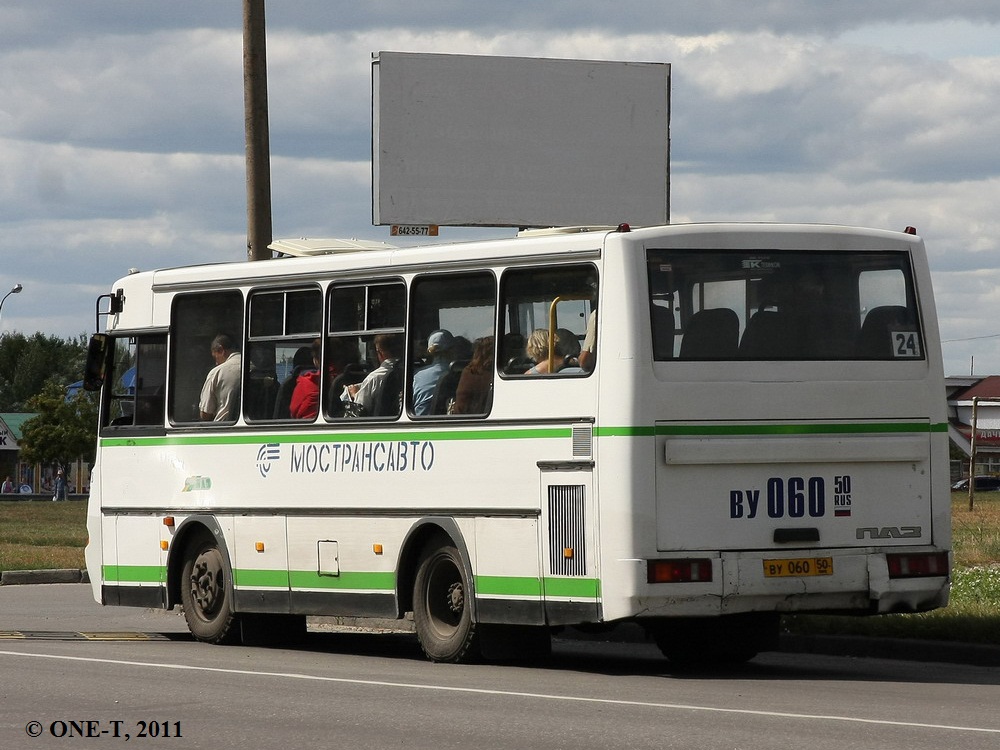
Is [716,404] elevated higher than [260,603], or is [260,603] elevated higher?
[716,404]

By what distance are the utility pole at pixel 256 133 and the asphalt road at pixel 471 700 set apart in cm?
455

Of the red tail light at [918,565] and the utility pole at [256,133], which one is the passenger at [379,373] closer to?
the red tail light at [918,565]

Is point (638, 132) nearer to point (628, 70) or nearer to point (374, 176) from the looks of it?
point (628, 70)

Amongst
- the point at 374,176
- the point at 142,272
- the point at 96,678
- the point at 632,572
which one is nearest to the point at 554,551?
the point at 632,572

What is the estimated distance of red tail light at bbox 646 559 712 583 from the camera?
12.2 meters

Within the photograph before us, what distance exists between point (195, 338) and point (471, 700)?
5.97m

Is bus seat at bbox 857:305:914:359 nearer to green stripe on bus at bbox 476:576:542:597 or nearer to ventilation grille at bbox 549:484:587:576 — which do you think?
ventilation grille at bbox 549:484:587:576

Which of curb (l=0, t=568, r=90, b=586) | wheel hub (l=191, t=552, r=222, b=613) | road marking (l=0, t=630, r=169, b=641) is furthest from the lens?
curb (l=0, t=568, r=90, b=586)

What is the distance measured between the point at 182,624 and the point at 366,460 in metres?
5.34

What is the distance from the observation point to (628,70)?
1164 inches

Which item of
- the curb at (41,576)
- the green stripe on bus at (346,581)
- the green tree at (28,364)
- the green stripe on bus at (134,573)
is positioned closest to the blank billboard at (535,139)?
the curb at (41,576)

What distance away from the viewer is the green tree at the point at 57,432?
299ft

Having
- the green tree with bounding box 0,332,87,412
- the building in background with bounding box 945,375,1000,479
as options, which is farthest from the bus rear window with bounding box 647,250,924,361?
the green tree with bounding box 0,332,87,412

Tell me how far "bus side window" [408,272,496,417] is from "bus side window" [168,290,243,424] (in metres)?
2.17
